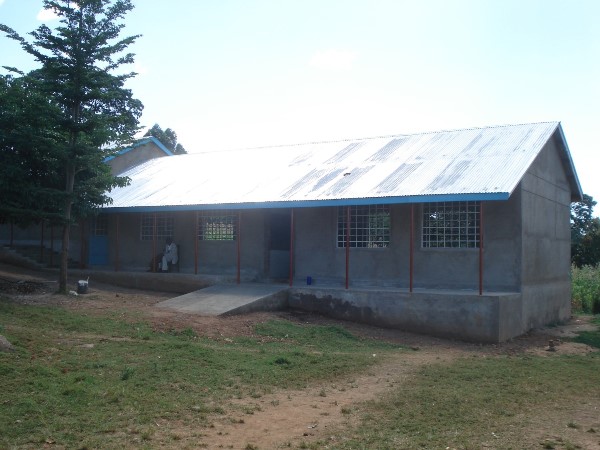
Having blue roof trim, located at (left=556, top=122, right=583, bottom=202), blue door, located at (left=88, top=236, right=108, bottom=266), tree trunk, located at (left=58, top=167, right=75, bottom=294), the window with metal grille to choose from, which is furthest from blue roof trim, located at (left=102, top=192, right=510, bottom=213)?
blue roof trim, located at (left=556, top=122, right=583, bottom=202)

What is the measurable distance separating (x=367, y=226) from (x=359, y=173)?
4.83 ft

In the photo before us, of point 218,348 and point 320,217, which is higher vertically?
point 320,217

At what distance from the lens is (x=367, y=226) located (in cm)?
1717

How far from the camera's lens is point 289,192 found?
56.9 ft

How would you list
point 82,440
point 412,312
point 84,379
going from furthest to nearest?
point 412,312
point 84,379
point 82,440

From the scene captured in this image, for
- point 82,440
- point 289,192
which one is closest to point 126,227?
point 289,192

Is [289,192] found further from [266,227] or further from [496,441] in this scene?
[496,441]

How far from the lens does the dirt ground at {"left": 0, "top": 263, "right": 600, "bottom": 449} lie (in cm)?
698

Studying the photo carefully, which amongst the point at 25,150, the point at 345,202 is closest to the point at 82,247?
the point at 25,150

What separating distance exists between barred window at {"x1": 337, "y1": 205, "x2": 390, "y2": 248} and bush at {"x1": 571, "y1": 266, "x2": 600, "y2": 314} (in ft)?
29.9

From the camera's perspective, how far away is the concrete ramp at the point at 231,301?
1523 centimetres

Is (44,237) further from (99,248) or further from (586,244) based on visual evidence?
(586,244)

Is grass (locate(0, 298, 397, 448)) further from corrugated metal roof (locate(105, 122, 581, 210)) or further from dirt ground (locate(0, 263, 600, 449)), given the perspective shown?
corrugated metal roof (locate(105, 122, 581, 210))

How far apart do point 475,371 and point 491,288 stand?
17.0 feet
